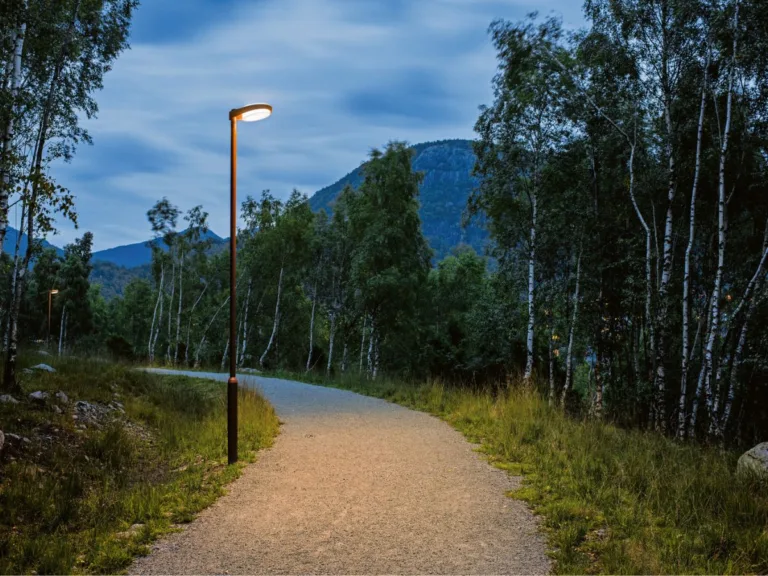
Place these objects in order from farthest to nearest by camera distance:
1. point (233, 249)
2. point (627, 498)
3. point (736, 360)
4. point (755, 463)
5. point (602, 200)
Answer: point (602, 200)
point (736, 360)
point (233, 249)
point (755, 463)
point (627, 498)

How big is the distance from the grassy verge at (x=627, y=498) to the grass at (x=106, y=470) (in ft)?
13.0

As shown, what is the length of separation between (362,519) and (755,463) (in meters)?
5.25

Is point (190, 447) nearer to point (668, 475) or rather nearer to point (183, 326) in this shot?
point (668, 475)

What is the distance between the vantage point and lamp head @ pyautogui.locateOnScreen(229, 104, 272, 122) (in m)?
7.13

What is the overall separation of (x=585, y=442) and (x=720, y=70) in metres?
11.1

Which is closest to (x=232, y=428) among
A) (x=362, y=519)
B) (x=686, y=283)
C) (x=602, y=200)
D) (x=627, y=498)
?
(x=362, y=519)

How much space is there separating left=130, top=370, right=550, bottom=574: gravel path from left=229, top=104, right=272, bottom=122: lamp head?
5282mm

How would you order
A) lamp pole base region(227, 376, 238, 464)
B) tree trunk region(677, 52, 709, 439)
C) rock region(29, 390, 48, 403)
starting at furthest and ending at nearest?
tree trunk region(677, 52, 709, 439), rock region(29, 390, 48, 403), lamp pole base region(227, 376, 238, 464)

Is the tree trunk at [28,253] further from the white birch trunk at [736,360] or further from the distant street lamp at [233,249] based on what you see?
the white birch trunk at [736,360]

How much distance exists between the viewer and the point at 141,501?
5301mm

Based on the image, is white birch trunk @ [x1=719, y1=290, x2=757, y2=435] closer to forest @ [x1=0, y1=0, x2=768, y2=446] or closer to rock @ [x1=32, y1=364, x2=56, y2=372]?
forest @ [x1=0, y1=0, x2=768, y2=446]

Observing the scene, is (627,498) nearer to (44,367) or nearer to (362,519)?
(362,519)

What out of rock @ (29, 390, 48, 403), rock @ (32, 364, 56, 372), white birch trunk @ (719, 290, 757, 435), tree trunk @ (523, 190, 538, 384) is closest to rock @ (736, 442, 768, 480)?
white birch trunk @ (719, 290, 757, 435)

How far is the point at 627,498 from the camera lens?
5242 millimetres
